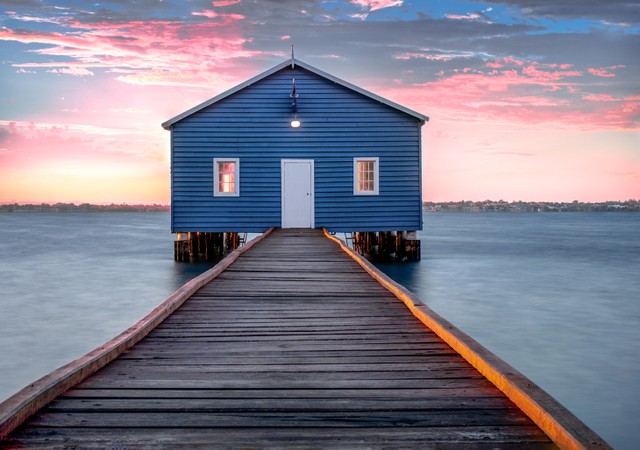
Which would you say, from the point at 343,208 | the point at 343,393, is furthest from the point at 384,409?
the point at 343,208

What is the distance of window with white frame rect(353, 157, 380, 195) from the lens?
63.8ft

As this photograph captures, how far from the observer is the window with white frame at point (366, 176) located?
19438 mm

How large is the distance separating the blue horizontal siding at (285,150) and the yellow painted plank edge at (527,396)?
46.2 ft

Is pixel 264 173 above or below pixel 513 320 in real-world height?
above

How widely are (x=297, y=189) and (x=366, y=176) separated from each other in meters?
2.22

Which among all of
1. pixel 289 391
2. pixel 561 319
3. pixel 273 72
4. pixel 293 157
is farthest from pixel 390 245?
pixel 289 391

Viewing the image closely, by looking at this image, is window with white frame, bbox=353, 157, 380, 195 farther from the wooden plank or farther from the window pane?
the wooden plank

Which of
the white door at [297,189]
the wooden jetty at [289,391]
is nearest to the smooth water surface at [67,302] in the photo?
the white door at [297,189]

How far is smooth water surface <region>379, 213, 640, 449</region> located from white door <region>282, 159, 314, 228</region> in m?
3.63

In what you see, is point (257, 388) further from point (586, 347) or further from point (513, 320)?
point (513, 320)

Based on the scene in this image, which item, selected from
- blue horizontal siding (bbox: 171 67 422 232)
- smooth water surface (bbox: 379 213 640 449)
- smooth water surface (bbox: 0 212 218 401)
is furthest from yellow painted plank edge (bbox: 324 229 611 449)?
blue horizontal siding (bbox: 171 67 422 232)

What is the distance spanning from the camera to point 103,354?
4180 mm

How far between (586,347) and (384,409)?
9.03 metres

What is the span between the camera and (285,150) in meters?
19.2
